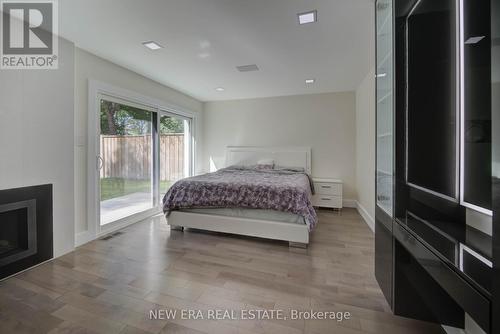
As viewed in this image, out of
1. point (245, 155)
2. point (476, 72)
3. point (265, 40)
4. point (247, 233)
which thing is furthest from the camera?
point (245, 155)

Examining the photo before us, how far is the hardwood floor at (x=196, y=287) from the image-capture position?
4.78 ft

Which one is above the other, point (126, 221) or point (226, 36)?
point (226, 36)

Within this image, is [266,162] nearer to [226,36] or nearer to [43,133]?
[226,36]

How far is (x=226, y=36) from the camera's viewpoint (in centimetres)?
236

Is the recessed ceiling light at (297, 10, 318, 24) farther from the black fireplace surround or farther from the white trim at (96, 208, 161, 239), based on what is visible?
the white trim at (96, 208, 161, 239)

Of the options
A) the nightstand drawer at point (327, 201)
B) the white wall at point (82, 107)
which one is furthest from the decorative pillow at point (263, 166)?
the white wall at point (82, 107)

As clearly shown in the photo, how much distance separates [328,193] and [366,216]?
0.83 metres

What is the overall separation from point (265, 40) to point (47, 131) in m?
2.48

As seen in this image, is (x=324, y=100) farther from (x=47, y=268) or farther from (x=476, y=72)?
(x=47, y=268)

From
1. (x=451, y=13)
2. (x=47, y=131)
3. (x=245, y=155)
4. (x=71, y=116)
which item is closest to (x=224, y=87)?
(x=245, y=155)

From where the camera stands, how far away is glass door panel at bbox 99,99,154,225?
3.16 m

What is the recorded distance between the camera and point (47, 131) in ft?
7.55

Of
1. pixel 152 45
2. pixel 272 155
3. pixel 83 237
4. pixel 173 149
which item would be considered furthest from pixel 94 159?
pixel 272 155

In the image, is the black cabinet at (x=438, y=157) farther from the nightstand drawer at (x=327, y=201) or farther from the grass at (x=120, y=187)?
the grass at (x=120, y=187)
